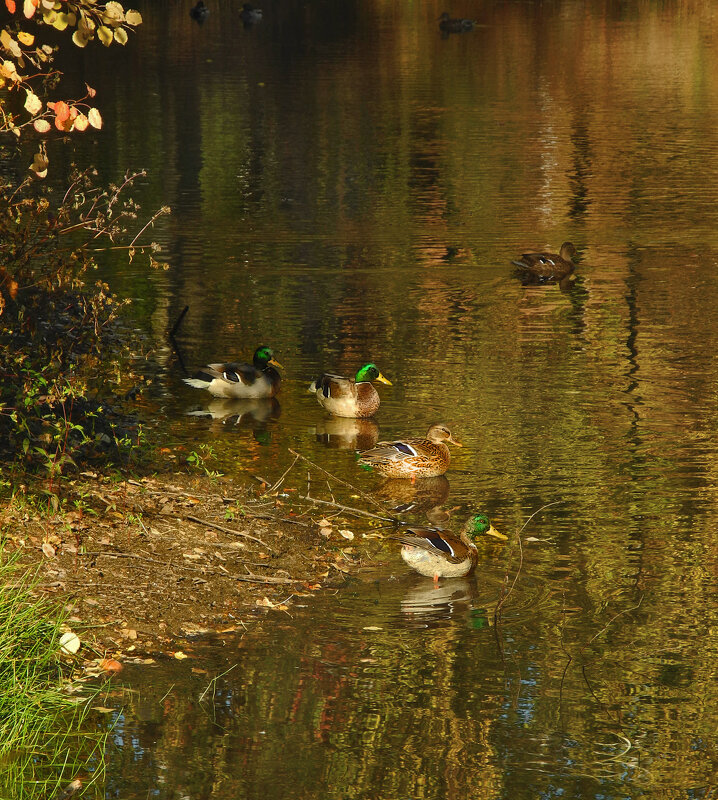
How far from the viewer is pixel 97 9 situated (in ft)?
23.0

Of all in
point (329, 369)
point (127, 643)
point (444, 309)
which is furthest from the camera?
point (444, 309)

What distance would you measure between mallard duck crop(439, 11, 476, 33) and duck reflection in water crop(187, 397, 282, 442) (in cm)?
6418

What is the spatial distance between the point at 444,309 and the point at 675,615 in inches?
434

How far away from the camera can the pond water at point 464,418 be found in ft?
26.6

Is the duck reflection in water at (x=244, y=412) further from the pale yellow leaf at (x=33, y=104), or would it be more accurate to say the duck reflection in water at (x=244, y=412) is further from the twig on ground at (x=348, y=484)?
the pale yellow leaf at (x=33, y=104)

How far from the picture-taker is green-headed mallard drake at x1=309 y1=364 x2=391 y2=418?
15180 mm

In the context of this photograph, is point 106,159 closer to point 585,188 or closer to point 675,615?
point 585,188

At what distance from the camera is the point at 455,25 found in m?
76.4

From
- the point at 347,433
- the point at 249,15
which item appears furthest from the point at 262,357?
the point at 249,15

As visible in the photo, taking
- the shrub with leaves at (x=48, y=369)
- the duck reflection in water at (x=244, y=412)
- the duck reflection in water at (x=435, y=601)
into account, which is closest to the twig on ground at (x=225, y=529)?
the shrub with leaves at (x=48, y=369)

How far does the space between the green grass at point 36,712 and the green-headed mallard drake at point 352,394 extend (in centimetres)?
675

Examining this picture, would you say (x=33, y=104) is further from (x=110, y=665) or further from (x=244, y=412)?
(x=244, y=412)

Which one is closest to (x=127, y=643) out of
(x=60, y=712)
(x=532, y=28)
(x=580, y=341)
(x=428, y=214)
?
(x=60, y=712)

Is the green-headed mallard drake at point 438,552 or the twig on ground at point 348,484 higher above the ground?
the green-headed mallard drake at point 438,552
